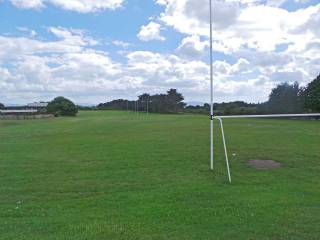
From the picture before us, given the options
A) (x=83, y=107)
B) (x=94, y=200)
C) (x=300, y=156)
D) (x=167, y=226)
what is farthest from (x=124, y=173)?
(x=83, y=107)

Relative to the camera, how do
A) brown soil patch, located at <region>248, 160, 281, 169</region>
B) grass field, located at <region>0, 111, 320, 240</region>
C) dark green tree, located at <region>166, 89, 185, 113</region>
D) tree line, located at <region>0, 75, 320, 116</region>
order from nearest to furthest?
grass field, located at <region>0, 111, 320, 240</region> < brown soil patch, located at <region>248, 160, 281, 169</region> < tree line, located at <region>0, 75, 320, 116</region> < dark green tree, located at <region>166, 89, 185, 113</region>

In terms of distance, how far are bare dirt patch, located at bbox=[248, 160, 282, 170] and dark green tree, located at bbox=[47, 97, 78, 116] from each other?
8354cm

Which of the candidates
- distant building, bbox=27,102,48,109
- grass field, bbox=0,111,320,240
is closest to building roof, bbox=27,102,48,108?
distant building, bbox=27,102,48,109

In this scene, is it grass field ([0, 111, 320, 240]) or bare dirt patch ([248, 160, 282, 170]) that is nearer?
grass field ([0, 111, 320, 240])

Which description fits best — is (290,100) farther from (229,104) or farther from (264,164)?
(264,164)

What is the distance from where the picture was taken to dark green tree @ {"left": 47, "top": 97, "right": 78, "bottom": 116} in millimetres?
95000

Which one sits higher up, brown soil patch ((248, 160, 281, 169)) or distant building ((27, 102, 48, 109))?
distant building ((27, 102, 48, 109))

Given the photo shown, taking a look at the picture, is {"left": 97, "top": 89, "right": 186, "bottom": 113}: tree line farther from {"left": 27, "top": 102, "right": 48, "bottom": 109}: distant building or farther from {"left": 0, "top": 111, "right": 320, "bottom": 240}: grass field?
{"left": 0, "top": 111, "right": 320, "bottom": 240}: grass field

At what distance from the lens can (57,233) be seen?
598cm

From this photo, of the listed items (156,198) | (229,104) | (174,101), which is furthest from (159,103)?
(156,198)

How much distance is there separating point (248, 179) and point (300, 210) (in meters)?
3.34

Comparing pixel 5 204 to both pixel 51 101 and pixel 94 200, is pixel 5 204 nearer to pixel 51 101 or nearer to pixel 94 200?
pixel 94 200

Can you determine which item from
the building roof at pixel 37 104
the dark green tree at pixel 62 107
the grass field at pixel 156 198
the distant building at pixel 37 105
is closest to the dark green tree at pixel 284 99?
the dark green tree at pixel 62 107

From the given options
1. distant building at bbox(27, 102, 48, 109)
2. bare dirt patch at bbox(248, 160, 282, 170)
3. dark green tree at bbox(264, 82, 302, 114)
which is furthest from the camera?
distant building at bbox(27, 102, 48, 109)
